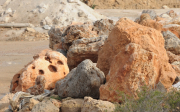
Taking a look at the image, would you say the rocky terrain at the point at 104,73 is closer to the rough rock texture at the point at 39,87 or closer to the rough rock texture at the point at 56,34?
the rough rock texture at the point at 39,87

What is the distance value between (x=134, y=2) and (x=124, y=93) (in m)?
28.2

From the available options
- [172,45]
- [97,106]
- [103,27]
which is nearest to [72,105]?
[97,106]

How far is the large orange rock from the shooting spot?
3016mm

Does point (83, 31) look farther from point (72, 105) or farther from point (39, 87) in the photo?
point (72, 105)

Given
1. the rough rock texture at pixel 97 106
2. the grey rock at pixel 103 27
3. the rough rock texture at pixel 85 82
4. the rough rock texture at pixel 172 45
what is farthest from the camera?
the grey rock at pixel 103 27

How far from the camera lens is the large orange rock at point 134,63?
9.89 ft

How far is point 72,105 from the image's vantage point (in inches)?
128

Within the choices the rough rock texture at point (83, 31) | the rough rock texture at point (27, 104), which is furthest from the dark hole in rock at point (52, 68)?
the rough rock texture at point (27, 104)

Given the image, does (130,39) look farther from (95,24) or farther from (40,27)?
(40,27)

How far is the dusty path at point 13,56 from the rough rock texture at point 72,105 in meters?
3.87

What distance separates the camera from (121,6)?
97.2 ft

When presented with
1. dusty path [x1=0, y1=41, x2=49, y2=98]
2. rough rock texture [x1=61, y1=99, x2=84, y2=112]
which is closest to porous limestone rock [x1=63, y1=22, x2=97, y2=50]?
dusty path [x1=0, y1=41, x2=49, y2=98]

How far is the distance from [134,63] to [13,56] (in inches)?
414

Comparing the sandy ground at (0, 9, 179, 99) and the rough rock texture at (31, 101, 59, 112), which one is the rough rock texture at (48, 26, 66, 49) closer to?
the sandy ground at (0, 9, 179, 99)
